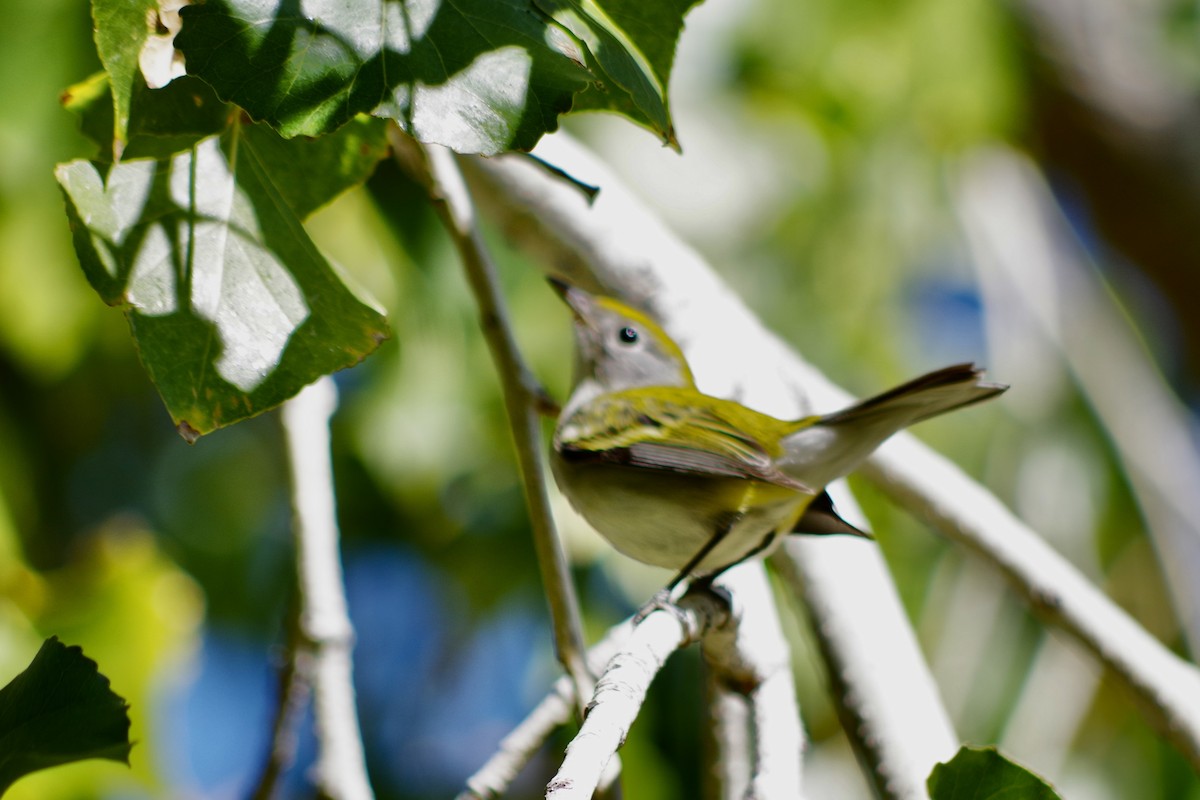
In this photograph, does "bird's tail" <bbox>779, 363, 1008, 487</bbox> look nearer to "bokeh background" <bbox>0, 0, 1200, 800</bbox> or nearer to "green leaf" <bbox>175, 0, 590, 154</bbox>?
"green leaf" <bbox>175, 0, 590, 154</bbox>

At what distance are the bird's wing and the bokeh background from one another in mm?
837

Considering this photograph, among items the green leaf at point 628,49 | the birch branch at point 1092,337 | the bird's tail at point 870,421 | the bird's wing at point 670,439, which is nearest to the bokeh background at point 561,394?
the birch branch at point 1092,337

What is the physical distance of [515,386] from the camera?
191 cm

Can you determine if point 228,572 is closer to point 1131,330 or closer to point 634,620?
point 634,620

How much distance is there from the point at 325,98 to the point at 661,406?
3.96 ft

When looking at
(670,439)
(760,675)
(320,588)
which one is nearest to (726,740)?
(760,675)

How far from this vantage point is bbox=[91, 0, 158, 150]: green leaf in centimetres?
110

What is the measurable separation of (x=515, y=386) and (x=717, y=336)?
1.85 feet

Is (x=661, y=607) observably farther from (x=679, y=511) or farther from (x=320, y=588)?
(x=320, y=588)

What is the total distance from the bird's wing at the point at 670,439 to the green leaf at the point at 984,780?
0.55 meters

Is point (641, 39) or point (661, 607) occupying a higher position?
point (641, 39)

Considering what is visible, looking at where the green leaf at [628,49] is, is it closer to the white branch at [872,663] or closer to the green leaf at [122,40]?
the green leaf at [122,40]

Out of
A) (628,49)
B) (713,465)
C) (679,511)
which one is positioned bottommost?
(679,511)

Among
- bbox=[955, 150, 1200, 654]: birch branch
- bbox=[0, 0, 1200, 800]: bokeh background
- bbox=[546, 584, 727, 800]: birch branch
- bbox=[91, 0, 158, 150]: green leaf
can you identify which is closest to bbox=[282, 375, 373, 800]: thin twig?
bbox=[0, 0, 1200, 800]: bokeh background
